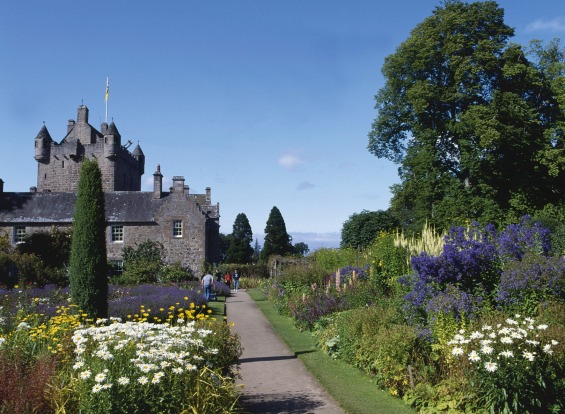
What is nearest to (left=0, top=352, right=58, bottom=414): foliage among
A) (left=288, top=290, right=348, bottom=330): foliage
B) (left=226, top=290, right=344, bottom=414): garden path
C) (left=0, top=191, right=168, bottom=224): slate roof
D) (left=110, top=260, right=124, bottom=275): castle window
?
(left=226, top=290, right=344, bottom=414): garden path

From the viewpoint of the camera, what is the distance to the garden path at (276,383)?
8.15 m

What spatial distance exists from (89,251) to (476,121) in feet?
60.9

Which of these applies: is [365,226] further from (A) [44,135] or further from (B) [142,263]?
(A) [44,135]

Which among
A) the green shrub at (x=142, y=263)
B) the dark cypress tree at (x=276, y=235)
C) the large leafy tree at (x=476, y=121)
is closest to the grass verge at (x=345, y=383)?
the large leafy tree at (x=476, y=121)

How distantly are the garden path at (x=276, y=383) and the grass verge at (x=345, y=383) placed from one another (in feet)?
0.47

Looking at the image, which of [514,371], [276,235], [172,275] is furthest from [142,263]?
[276,235]

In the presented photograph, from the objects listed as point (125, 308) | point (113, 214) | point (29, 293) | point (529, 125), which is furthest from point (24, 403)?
point (113, 214)

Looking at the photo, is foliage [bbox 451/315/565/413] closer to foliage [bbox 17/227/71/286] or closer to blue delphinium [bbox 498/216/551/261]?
blue delphinium [bbox 498/216/551/261]

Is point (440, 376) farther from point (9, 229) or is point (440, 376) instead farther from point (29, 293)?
point (9, 229)

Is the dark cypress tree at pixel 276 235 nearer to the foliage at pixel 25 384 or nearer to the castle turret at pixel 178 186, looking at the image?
the castle turret at pixel 178 186

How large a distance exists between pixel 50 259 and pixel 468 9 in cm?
2640

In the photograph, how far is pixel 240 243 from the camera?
73875 mm

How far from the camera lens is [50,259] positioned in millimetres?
32375

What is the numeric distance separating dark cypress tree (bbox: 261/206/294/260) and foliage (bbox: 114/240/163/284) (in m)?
30.7
